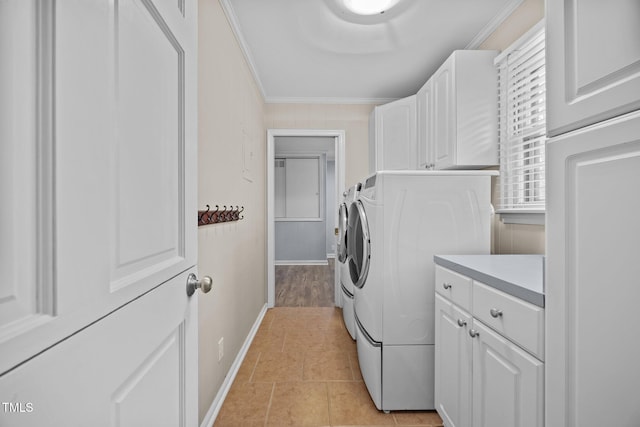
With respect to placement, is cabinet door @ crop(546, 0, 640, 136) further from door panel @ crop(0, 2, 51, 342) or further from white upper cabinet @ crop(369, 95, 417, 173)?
white upper cabinet @ crop(369, 95, 417, 173)

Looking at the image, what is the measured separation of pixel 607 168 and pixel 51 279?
985 mm

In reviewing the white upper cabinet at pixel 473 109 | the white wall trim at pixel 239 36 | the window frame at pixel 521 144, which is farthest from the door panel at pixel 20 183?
the white upper cabinet at pixel 473 109

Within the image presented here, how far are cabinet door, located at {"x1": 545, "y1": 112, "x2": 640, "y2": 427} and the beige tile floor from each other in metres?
1.10

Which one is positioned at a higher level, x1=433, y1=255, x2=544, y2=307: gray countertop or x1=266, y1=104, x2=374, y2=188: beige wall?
x1=266, y1=104, x2=374, y2=188: beige wall

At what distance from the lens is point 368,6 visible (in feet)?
6.06

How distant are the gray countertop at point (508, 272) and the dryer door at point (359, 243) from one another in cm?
42

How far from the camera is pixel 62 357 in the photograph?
0.40m

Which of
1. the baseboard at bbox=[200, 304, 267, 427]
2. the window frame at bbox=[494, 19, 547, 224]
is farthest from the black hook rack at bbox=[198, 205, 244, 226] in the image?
the window frame at bbox=[494, 19, 547, 224]

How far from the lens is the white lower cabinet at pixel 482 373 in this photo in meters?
0.91

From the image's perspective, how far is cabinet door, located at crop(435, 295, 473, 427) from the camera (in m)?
1.25

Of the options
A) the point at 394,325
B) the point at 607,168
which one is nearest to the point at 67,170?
the point at 607,168

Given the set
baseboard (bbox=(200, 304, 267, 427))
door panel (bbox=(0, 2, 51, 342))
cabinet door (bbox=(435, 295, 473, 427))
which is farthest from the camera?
baseboard (bbox=(200, 304, 267, 427))

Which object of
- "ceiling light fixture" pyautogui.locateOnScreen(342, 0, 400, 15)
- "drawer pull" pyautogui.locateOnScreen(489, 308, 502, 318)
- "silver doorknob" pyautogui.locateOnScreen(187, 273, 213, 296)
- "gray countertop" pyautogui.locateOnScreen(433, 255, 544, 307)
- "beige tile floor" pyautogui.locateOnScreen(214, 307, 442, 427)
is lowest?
"beige tile floor" pyautogui.locateOnScreen(214, 307, 442, 427)

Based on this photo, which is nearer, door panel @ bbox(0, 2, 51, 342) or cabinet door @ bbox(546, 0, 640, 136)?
door panel @ bbox(0, 2, 51, 342)
